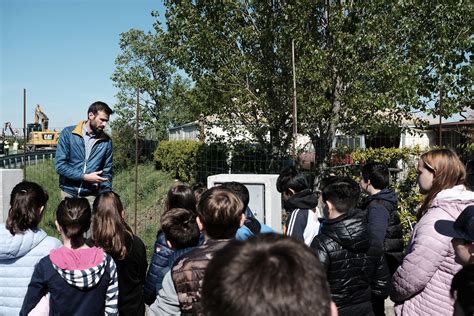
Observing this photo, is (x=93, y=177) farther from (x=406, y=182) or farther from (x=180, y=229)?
(x=406, y=182)

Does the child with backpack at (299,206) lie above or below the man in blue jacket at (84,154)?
below

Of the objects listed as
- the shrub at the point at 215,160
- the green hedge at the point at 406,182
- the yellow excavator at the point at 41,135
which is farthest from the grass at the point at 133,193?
the yellow excavator at the point at 41,135

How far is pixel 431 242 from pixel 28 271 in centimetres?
259

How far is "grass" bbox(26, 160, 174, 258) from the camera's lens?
9.86 meters

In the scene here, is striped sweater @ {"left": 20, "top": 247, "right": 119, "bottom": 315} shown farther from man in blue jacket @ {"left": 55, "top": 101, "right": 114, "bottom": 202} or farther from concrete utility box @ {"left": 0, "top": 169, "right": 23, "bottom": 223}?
concrete utility box @ {"left": 0, "top": 169, "right": 23, "bottom": 223}

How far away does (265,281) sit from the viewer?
120 centimetres

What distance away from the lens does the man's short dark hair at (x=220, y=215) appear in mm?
2693

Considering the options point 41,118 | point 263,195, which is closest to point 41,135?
point 41,118

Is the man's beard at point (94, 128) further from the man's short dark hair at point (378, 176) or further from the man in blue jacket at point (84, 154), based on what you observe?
the man's short dark hair at point (378, 176)

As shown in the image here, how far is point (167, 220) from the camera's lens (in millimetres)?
3264

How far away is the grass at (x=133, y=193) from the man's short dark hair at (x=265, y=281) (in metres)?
6.80

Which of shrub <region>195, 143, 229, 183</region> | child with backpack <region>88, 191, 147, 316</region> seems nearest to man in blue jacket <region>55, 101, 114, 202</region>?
child with backpack <region>88, 191, 147, 316</region>

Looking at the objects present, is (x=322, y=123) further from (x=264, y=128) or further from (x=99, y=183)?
(x=99, y=183)

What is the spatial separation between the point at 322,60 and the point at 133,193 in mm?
7697
